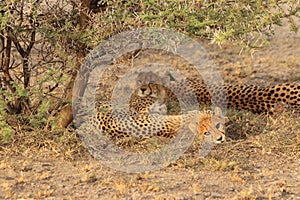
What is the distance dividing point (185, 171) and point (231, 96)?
1679 mm

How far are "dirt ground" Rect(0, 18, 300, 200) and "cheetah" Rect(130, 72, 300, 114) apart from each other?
0.67 feet

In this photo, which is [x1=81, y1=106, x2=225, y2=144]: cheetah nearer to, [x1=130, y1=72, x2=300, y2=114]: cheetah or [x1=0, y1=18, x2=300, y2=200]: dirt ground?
[x1=0, y1=18, x2=300, y2=200]: dirt ground

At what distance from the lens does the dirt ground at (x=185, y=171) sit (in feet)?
11.7

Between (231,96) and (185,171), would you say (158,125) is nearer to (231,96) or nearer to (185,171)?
(185,171)

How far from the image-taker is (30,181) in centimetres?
374

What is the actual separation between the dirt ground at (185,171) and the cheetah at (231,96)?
8.0 inches

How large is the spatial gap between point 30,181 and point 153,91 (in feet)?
6.84

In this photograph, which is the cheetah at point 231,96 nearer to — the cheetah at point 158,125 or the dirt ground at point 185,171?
the dirt ground at point 185,171

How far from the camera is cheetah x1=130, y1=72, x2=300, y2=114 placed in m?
5.24

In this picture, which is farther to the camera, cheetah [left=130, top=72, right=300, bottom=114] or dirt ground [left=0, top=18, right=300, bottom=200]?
cheetah [left=130, top=72, right=300, bottom=114]

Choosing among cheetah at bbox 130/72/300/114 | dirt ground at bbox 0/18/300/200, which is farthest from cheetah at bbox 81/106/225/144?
cheetah at bbox 130/72/300/114

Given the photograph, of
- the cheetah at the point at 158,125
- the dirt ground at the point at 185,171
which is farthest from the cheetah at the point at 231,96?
the cheetah at the point at 158,125

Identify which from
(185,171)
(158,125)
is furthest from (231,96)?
(185,171)

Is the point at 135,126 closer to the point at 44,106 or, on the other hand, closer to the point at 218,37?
the point at 44,106
